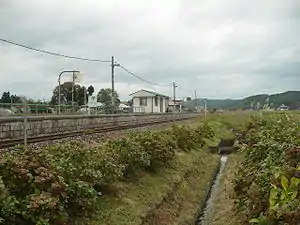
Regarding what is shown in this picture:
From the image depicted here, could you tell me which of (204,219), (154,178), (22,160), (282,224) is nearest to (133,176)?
(154,178)

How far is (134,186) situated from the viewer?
15219mm

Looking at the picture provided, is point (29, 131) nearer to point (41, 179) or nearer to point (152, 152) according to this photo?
point (152, 152)

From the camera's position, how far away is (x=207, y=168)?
27219 mm

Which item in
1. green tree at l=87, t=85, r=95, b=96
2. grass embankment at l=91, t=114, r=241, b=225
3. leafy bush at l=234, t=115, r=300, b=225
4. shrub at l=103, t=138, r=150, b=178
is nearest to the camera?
leafy bush at l=234, t=115, r=300, b=225

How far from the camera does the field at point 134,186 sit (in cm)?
798

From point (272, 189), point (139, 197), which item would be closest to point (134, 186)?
point (139, 197)

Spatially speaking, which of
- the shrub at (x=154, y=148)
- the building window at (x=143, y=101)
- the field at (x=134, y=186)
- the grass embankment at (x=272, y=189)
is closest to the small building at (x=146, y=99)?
the building window at (x=143, y=101)

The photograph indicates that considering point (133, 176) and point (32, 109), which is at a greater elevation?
point (32, 109)

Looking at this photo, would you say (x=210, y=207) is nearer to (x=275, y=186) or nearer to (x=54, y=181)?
(x=54, y=181)

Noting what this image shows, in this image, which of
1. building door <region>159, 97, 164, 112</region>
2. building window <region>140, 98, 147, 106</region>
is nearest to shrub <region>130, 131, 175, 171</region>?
building window <region>140, 98, 147, 106</region>

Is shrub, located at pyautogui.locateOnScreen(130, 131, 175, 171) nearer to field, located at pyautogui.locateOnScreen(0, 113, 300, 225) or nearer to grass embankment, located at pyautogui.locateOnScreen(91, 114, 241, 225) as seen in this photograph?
field, located at pyautogui.locateOnScreen(0, 113, 300, 225)

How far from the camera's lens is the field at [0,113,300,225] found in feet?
26.2

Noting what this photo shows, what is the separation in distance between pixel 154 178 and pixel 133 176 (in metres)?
1.67

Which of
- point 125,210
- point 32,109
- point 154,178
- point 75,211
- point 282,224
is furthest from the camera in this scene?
point 32,109
